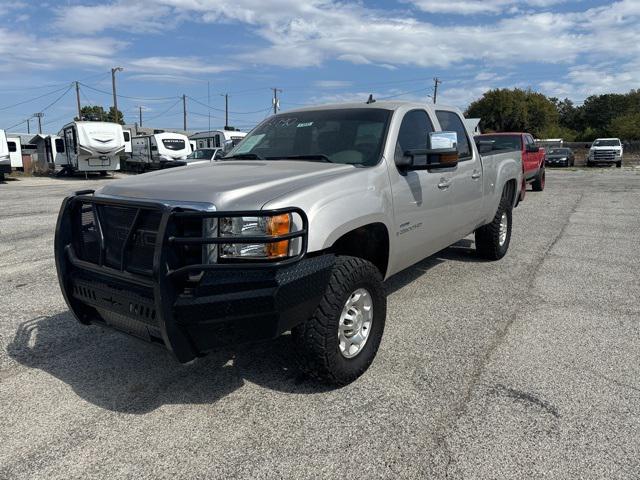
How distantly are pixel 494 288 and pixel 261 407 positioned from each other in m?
3.27

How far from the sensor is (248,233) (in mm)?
2783

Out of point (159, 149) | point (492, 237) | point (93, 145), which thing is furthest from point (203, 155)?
point (492, 237)

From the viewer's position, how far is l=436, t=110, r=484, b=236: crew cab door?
4.86m

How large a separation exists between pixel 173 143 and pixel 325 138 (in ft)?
83.7

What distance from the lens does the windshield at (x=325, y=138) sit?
3.96 m

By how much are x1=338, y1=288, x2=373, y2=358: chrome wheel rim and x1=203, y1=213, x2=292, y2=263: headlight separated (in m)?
0.68

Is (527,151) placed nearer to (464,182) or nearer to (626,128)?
(464,182)

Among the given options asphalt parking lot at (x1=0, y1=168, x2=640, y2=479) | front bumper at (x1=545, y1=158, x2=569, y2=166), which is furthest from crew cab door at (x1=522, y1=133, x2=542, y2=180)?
front bumper at (x1=545, y1=158, x2=569, y2=166)

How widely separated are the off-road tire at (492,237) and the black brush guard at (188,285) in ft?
12.6

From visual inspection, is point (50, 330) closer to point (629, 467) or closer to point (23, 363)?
point (23, 363)

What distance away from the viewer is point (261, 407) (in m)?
3.03

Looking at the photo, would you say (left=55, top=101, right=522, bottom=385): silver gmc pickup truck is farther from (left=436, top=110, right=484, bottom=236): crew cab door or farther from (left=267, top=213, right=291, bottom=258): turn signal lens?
(left=436, top=110, right=484, bottom=236): crew cab door

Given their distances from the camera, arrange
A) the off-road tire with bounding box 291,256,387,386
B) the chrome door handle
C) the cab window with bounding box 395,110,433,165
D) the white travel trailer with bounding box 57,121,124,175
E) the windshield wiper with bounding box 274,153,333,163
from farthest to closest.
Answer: the white travel trailer with bounding box 57,121,124,175, the chrome door handle, the cab window with bounding box 395,110,433,165, the windshield wiper with bounding box 274,153,333,163, the off-road tire with bounding box 291,256,387,386

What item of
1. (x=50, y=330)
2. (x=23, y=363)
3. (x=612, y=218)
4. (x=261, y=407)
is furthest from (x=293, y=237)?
(x=612, y=218)
